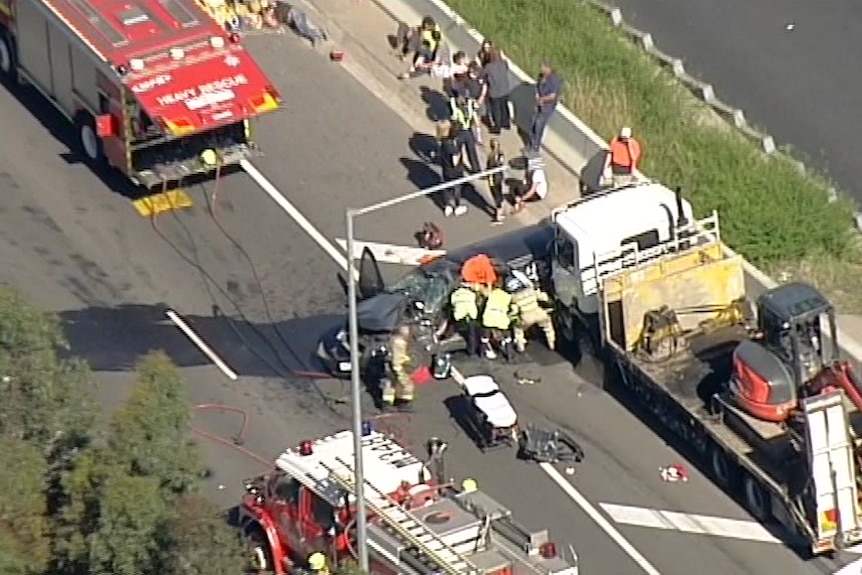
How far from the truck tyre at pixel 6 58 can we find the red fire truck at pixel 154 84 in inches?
78.3

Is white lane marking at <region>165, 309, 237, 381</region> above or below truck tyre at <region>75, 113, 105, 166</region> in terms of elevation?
below

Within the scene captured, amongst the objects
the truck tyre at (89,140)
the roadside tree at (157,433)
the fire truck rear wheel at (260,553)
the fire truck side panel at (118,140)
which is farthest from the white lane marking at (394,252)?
the roadside tree at (157,433)

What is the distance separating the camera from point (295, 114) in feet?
137

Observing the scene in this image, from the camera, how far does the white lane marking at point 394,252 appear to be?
3803cm

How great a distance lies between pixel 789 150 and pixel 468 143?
538 cm

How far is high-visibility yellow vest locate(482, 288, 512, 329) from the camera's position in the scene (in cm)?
3503

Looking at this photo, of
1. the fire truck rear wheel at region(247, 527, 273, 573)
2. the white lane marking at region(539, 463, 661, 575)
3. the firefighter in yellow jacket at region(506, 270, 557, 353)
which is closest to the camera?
the fire truck rear wheel at region(247, 527, 273, 573)

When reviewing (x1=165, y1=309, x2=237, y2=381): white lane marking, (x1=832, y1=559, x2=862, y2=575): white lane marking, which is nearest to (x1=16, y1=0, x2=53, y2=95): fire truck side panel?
(x1=165, y1=309, x2=237, y2=381): white lane marking

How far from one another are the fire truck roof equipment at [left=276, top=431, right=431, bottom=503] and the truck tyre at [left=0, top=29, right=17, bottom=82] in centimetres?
1319

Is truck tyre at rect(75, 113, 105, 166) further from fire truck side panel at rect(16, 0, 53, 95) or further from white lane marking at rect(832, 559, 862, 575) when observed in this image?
white lane marking at rect(832, 559, 862, 575)

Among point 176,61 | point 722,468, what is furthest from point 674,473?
point 176,61

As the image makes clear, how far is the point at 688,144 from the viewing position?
4009 centimetres

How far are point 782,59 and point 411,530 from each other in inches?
681

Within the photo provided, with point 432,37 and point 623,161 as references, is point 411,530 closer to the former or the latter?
point 623,161
